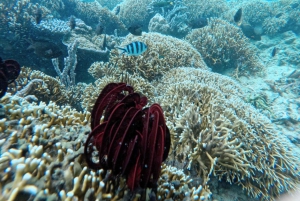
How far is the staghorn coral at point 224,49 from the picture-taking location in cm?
947

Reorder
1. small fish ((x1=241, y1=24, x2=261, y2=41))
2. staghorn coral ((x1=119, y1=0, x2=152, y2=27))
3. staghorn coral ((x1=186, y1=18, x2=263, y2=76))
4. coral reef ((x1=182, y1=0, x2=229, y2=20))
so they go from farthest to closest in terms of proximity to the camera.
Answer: coral reef ((x1=182, y1=0, x2=229, y2=20)), staghorn coral ((x1=119, y1=0, x2=152, y2=27)), small fish ((x1=241, y1=24, x2=261, y2=41)), staghorn coral ((x1=186, y1=18, x2=263, y2=76))

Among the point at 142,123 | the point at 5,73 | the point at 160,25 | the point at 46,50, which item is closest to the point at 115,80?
the point at 46,50

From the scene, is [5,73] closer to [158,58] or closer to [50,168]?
[50,168]

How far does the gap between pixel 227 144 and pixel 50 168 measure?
274cm

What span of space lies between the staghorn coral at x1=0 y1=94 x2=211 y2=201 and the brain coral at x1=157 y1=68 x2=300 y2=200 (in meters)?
1.01

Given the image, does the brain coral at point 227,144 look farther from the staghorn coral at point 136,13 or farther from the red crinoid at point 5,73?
the staghorn coral at point 136,13

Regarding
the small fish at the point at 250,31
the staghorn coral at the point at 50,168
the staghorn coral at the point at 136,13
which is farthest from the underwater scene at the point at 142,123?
the staghorn coral at the point at 136,13

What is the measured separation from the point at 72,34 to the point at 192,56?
520 centimetres

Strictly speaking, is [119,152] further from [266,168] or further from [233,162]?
[266,168]

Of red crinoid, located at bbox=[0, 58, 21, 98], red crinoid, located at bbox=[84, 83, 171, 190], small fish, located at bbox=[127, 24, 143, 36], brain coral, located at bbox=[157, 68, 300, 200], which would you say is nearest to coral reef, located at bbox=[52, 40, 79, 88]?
small fish, located at bbox=[127, 24, 143, 36]

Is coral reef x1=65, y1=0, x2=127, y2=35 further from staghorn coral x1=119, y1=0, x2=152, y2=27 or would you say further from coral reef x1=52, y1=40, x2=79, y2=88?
coral reef x1=52, y1=40, x2=79, y2=88

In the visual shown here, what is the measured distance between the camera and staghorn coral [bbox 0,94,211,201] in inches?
55.8

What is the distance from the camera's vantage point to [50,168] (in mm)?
1623

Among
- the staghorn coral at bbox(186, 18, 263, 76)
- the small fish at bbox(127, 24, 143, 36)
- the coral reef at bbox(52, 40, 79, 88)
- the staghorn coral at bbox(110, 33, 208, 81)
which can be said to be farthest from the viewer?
the staghorn coral at bbox(186, 18, 263, 76)
